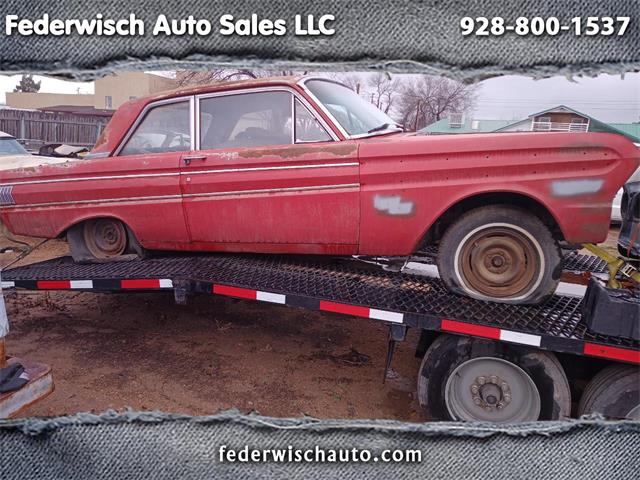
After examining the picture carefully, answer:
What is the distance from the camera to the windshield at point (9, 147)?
23.1 feet

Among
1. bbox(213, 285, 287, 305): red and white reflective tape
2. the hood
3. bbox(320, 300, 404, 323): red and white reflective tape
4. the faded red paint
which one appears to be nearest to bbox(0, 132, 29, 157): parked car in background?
the hood

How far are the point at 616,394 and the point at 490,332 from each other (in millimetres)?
677

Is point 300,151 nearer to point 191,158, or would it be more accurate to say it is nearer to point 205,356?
point 191,158

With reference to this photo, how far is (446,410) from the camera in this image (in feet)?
8.73

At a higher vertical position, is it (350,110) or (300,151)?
(350,110)

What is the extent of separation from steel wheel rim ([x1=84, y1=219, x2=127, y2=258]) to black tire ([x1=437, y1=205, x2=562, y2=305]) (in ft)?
8.36

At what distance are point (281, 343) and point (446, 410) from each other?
5.64 feet

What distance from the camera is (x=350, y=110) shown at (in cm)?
337

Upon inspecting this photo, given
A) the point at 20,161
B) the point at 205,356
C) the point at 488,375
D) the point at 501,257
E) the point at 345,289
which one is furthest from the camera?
the point at 20,161

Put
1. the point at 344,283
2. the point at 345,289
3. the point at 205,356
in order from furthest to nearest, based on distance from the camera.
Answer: the point at 205,356 → the point at 344,283 → the point at 345,289

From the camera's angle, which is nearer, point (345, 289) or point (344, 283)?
point (345, 289)

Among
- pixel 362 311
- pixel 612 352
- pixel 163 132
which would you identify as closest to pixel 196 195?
pixel 163 132

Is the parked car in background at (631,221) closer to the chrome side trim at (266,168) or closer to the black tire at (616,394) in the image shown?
the black tire at (616,394)

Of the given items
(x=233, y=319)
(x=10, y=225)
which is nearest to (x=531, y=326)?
(x=233, y=319)
